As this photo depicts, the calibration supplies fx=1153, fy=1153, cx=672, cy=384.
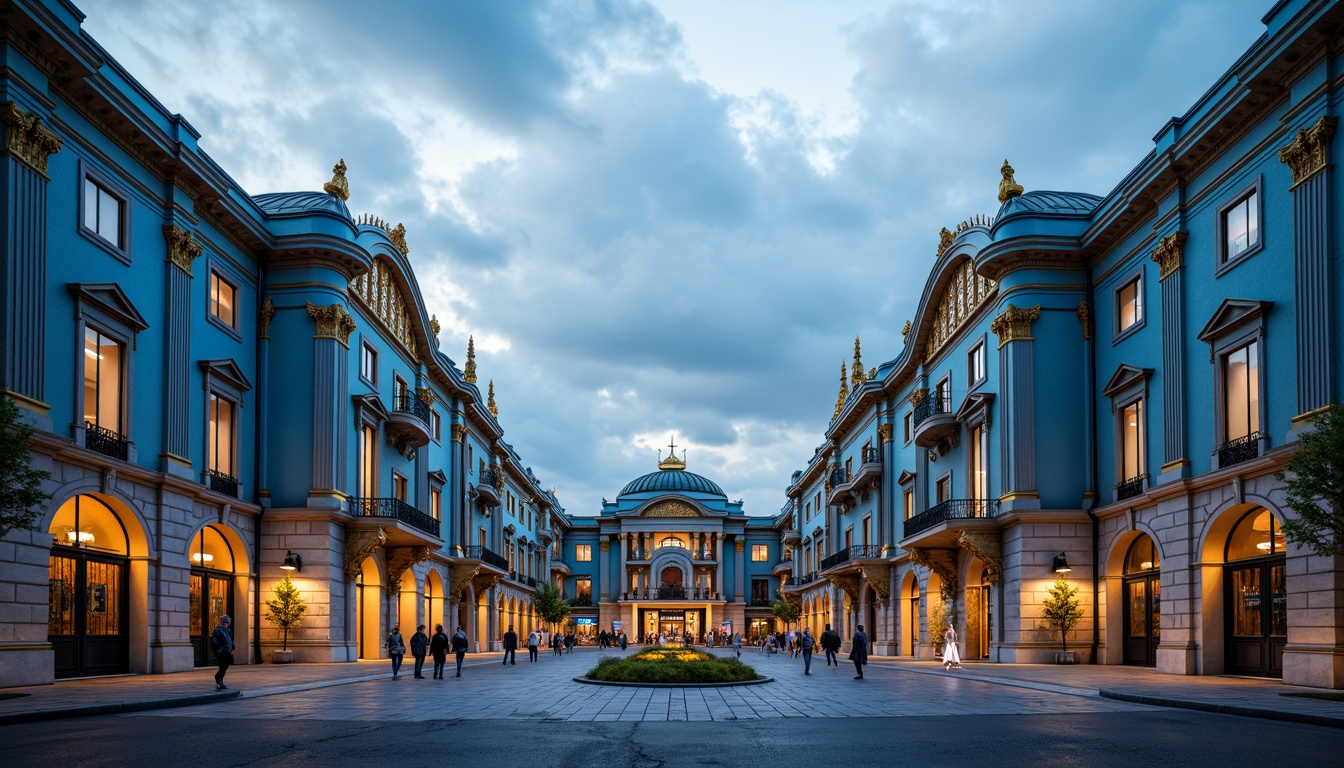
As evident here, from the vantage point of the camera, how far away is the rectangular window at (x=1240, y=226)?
2598 centimetres

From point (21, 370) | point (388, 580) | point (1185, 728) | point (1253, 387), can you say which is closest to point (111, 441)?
point (21, 370)

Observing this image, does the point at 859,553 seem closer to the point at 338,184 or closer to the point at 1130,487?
the point at 1130,487

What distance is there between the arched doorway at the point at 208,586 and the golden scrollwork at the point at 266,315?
6.73 metres

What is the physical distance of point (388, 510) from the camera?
1587 inches

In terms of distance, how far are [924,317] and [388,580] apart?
23952mm

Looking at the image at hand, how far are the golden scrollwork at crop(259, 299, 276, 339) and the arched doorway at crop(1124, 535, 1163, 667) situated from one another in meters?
27.1

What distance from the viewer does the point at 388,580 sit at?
141 feet

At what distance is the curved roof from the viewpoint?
37438mm

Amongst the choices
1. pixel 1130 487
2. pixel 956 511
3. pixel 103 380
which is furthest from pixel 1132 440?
pixel 103 380

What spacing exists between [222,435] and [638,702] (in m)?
18.3

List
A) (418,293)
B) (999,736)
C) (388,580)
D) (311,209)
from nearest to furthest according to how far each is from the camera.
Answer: (999,736) → (311,209) → (388,580) → (418,293)

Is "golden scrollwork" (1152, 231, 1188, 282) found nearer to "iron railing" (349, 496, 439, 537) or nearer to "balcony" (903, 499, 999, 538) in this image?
"balcony" (903, 499, 999, 538)

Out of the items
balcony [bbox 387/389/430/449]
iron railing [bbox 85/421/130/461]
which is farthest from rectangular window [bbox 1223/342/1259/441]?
balcony [bbox 387/389/430/449]

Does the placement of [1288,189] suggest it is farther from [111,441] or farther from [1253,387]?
[111,441]
